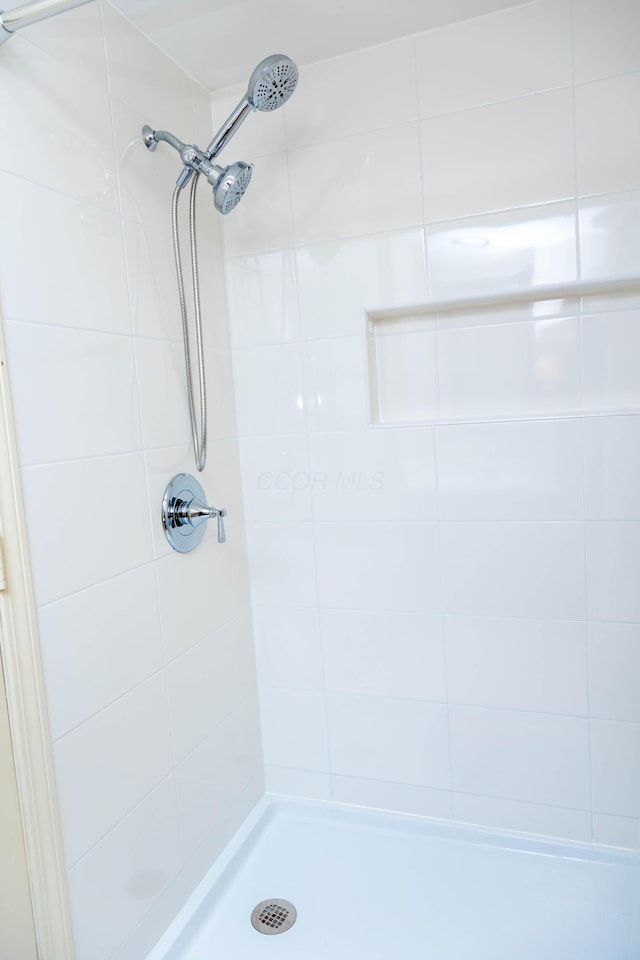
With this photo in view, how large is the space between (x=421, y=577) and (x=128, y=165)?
1.22 m

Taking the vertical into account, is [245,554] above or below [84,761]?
above

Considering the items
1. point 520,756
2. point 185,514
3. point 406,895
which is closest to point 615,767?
Result: point 520,756

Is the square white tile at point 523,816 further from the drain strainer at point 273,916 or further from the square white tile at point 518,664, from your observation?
the drain strainer at point 273,916

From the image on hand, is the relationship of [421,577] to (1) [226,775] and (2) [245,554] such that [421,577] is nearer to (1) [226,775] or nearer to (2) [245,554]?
(2) [245,554]

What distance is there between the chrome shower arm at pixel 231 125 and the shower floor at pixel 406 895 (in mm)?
1762

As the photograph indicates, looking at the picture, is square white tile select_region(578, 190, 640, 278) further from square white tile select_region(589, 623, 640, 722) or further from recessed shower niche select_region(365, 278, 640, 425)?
square white tile select_region(589, 623, 640, 722)

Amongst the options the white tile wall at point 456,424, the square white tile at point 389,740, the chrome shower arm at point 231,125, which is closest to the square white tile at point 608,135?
the white tile wall at point 456,424

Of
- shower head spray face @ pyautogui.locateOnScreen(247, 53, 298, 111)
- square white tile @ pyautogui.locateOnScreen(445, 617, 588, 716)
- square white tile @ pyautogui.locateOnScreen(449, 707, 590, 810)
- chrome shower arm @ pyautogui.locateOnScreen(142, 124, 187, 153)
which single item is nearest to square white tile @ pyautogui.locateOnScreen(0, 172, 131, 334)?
chrome shower arm @ pyautogui.locateOnScreen(142, 124, 187, 153)

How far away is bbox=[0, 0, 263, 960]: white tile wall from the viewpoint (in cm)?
107

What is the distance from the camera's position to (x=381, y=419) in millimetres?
1686

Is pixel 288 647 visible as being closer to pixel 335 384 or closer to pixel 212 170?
pixel 335 384

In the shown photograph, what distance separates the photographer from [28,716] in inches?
40.4

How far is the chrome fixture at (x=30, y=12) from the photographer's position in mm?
943

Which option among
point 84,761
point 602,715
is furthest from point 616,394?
point 84,761
